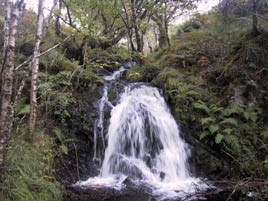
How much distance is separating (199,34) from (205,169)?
321 inches

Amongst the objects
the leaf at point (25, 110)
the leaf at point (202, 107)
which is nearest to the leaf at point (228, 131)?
the leaf at point (202, 107)

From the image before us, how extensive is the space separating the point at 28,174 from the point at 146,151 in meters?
3.44

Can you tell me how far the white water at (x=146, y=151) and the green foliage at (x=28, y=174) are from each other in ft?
3.82

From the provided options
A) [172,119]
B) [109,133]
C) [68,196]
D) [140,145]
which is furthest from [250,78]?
[68,196]

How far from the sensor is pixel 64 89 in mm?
7797

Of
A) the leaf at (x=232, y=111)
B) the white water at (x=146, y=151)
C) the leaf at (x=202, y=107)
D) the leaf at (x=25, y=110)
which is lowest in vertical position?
the white water at (x=146, y=151)

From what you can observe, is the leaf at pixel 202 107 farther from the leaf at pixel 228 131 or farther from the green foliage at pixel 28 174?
the green foliage at pixel 28 174

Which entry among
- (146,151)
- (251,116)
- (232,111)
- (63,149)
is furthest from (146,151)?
(251,116)

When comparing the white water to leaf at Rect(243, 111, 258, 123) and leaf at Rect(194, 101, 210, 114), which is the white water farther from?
leaf at Rect(243, 111, 258, 123)

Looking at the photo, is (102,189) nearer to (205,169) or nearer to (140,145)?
(140,145)

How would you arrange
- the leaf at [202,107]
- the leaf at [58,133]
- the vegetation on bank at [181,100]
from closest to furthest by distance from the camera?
the vegetation on bank at [181,100], the leaf at [58,133], the leaf at [202,107]

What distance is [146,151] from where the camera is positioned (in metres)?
7.46

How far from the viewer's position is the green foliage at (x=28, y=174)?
4.11 meters

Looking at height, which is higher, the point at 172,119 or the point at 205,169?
the point at 172,119
